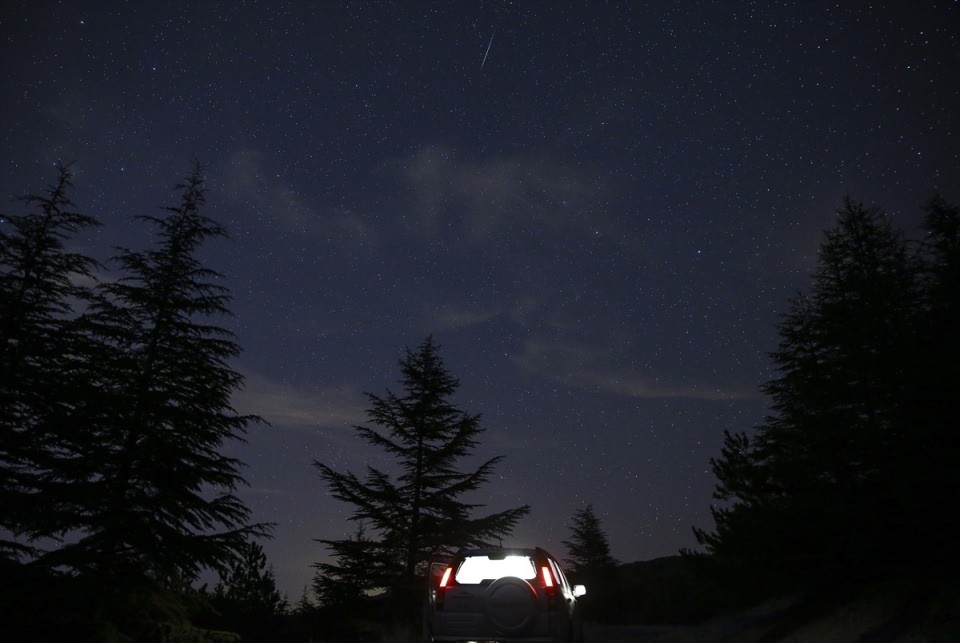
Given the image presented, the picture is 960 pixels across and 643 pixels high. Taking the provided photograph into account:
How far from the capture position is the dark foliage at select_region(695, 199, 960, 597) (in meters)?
12.9

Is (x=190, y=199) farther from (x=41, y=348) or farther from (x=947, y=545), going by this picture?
(x=947, y=545)

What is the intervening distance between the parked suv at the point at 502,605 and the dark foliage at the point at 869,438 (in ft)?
25.8

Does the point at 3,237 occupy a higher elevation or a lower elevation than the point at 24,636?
higher

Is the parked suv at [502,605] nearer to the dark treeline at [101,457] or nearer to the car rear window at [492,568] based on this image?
the car rear window at [492,568]

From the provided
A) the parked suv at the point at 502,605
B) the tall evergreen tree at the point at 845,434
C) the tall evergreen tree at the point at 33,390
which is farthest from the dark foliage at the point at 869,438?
the tall evergreen tree at the point at 33,390

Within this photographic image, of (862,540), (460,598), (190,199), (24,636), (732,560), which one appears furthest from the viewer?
(190,199)

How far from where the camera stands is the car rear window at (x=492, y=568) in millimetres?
9625

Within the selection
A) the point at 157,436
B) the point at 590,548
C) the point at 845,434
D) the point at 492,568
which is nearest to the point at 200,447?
the point at 157,436

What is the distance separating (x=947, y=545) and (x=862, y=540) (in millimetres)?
1499

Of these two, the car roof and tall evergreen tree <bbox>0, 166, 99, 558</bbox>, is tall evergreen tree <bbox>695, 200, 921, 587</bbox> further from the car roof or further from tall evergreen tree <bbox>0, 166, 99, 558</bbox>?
tall evergreen tree <bbox>0, 166, 99, 558</bbox>

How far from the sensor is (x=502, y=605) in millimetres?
8562

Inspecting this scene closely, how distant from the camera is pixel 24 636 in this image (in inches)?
472

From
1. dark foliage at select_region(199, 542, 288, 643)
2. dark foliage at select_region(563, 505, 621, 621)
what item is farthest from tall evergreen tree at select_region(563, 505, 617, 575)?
dark foliage at select_region(199, 542, 288, 643)

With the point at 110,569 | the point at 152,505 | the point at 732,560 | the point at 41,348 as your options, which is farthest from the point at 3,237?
the point at 732,560
